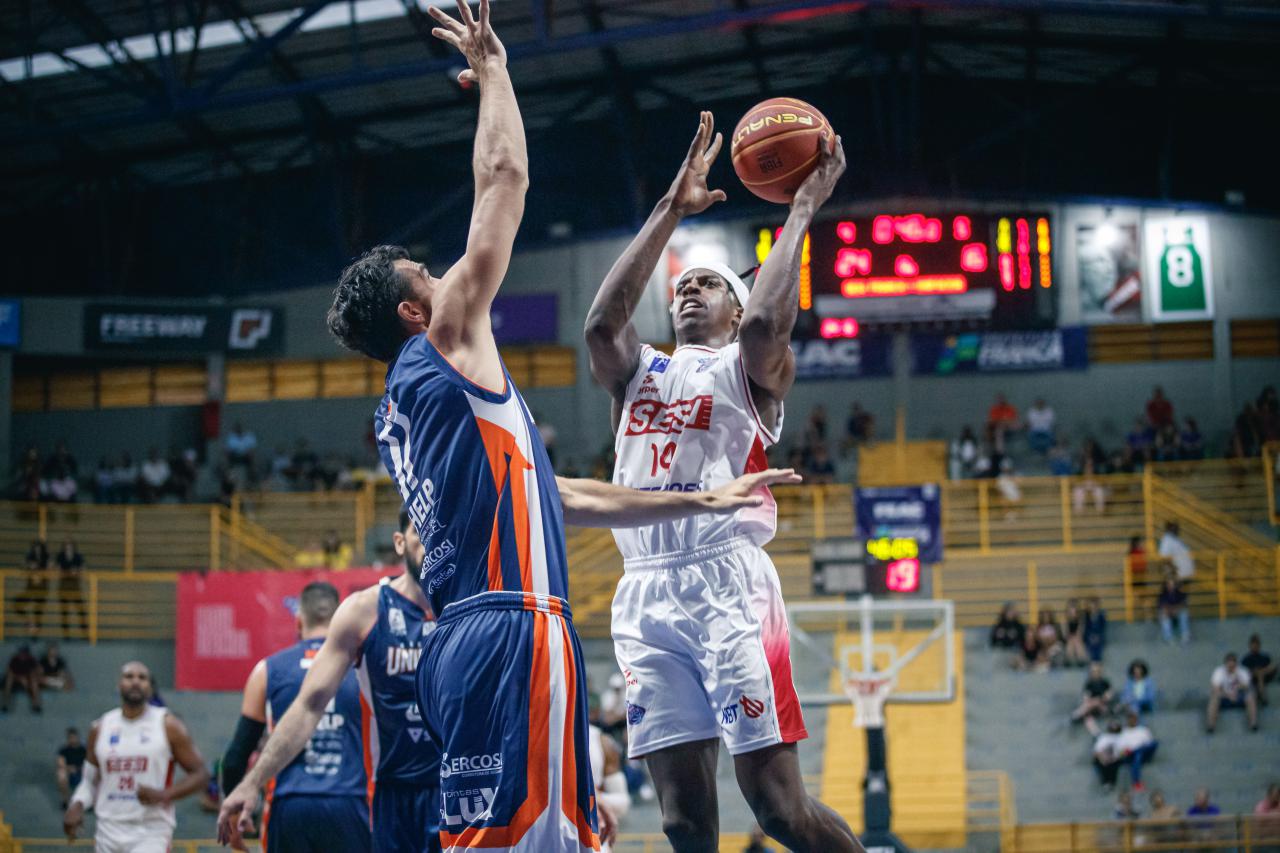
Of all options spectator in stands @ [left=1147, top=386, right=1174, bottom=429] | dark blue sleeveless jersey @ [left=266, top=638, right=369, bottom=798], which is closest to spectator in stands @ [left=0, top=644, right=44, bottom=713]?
dark blue sleeveless jersey @ [left=266, top=638, right=369, bottom=798]

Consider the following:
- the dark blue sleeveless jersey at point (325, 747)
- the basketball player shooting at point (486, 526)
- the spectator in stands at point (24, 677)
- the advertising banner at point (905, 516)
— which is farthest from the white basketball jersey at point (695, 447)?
the spectator in stands at point (24, 677)

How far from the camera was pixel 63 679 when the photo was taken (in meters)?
21.9

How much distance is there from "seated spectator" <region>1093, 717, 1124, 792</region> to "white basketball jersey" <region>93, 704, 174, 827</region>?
41.3ft

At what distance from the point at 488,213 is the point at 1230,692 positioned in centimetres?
1841

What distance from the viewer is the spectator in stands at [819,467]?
2600 centimetres

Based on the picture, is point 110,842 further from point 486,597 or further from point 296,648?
point 486,597

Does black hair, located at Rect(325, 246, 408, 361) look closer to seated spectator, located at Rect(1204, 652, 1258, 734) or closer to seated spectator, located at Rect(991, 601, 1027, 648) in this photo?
seated spectator, located at Rect(1204, 652, 1258, 734)

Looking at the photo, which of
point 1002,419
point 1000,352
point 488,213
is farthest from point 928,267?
point 488,213

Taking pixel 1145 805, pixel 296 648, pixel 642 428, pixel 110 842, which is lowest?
pixel 1145 805

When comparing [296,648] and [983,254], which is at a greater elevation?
[983,254]

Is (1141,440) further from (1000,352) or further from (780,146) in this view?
(780,146)

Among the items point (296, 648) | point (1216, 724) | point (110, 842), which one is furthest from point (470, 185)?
point (296, 648)

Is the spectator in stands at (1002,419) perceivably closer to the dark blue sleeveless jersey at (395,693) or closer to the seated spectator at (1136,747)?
the seated spectator at (1136,747)

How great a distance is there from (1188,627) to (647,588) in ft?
60.8
